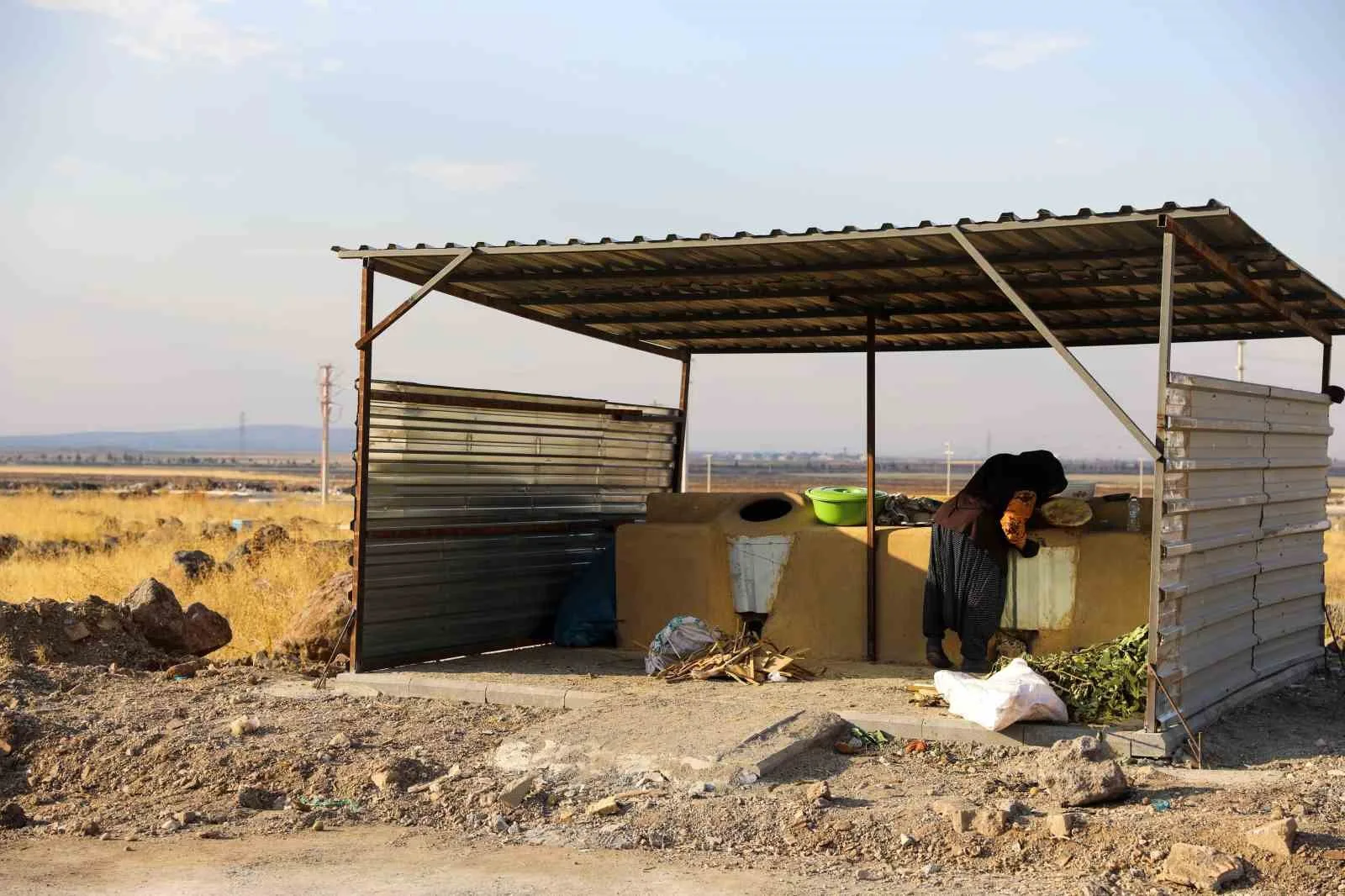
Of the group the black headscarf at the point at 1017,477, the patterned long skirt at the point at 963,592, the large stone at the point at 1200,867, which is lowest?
the large stone at the point at 1200,867

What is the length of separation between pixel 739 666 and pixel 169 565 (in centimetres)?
1181

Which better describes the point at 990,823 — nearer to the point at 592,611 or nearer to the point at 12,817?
the point at 12,817

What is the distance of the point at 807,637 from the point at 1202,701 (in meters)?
3.45

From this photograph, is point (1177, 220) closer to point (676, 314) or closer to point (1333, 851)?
point (1333, 851)

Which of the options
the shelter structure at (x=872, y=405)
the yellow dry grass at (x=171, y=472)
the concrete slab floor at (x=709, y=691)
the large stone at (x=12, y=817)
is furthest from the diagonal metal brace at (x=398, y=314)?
the yellow dry grass at (x=171, y=472)

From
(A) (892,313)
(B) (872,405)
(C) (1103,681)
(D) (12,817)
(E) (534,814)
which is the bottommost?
(D) (12,817)

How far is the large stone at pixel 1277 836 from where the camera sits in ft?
21.1

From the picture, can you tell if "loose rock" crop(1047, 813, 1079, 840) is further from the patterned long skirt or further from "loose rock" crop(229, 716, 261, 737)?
"loose rock" crop(229, 716, 261, 737)

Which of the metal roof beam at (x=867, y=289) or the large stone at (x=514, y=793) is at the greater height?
the metal roof beam at (x=867, y=289)

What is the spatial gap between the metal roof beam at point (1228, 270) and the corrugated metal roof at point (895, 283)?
0.07 meters

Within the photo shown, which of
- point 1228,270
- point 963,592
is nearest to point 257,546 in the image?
point 963,592

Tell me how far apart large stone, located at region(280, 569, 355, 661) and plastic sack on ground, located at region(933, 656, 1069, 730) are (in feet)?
18.9

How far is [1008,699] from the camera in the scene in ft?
28.3

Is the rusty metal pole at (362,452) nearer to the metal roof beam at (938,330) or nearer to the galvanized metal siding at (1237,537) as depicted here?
the metal roof beam at (938,330)
